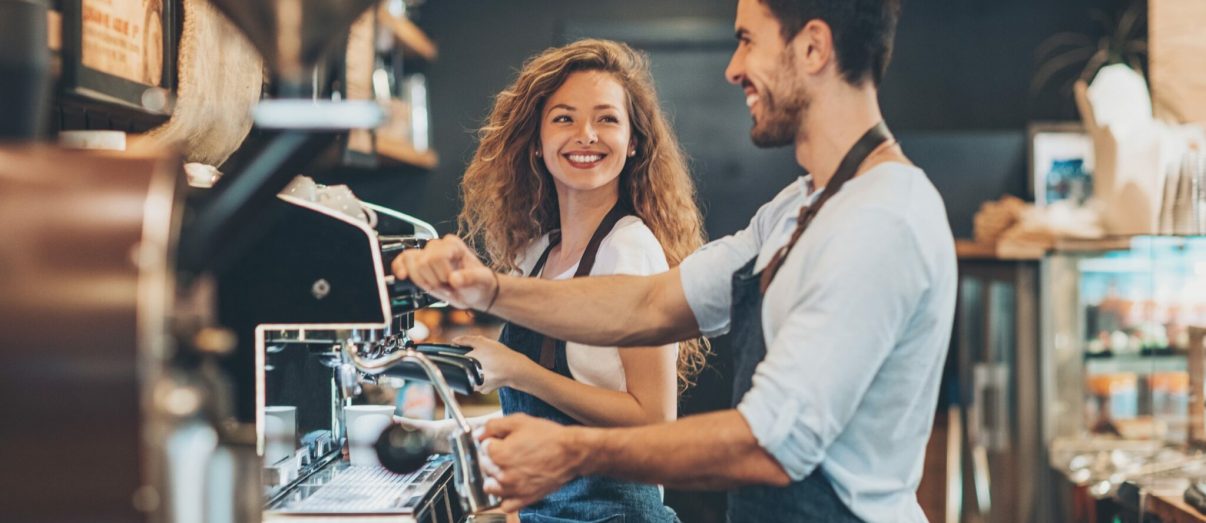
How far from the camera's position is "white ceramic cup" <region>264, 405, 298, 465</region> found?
1.48 metres

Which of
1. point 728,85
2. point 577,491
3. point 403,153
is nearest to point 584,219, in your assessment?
point 577,491

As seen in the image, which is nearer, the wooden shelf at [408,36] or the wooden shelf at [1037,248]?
the wooden shelf at [1037,248]

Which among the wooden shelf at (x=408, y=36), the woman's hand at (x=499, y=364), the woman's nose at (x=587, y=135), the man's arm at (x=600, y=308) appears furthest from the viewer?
the wooden shelf at (x=408, y=36)

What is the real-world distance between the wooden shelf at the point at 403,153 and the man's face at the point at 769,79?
236cm

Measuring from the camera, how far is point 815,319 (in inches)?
49.9

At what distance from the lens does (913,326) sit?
134cm

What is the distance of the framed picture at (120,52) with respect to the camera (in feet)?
4.41

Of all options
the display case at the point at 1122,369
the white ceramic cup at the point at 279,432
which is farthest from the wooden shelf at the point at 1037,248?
the white ceramic cup at the point at 279,432

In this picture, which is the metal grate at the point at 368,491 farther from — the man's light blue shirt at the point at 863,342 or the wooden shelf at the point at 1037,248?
the wooden shelf at the point at 1037,248

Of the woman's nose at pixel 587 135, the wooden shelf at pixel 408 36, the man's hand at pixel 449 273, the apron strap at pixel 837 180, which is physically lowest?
the man's hand at pixel 449 273

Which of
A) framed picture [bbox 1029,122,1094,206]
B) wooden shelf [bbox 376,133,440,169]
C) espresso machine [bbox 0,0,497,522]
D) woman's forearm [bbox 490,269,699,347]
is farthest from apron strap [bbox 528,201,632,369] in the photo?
framed picture [bbox 1029,122,1094,206]

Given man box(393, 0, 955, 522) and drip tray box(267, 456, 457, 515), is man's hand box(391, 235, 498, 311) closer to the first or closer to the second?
man box(393, 0, 955, 522)

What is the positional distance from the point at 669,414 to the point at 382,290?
2.47 feet

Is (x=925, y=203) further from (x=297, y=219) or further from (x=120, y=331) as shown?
(x=120, y=331)
